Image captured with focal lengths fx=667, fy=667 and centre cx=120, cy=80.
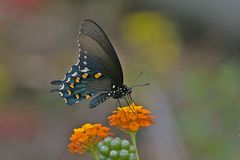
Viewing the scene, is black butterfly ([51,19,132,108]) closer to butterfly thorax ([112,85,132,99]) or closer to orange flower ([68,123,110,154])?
butterfly thorax ([112,85,132,99])

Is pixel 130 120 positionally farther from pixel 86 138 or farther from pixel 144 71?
pixel 144 71

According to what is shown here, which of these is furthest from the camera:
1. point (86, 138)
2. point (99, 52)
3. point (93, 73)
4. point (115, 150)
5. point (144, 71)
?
point (144, 71)

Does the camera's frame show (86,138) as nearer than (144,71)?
Yes

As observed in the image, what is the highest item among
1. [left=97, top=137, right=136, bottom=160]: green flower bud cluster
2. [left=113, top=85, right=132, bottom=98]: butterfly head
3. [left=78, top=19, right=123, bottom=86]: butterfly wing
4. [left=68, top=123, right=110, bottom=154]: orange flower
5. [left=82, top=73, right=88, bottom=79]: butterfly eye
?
[left=78, top=19, right=123, bottom=86]: butterfly wing

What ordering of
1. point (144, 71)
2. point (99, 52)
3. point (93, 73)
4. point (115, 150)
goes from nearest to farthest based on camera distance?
point (115, 150) → point (99, 52) → point (93, 73) → point (144, 71)

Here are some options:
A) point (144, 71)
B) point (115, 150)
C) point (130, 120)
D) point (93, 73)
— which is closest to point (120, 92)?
point (93, 73)

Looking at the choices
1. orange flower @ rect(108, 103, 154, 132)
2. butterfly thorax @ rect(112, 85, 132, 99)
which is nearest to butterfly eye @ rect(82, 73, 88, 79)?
butterfly thorax @ rect(112, 85, 132, 99)

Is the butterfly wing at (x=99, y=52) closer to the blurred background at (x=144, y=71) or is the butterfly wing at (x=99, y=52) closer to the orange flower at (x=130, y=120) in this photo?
the orange flower at (x=130, y=120)
